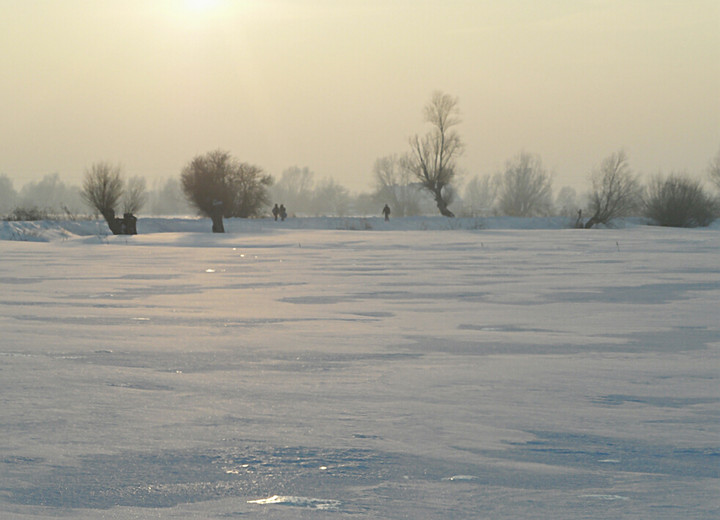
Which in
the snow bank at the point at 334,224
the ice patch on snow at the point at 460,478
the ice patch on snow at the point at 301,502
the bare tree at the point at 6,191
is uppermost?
the bare tree at the point at 6,191

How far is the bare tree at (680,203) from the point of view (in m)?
50.2

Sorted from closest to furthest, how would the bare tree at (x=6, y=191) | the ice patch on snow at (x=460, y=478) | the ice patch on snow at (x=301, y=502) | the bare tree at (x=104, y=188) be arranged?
the ice patch on snow at (x=301, y=502) → the ice patch on snow at (x=460, y=478) → the bare tree at (x=104, y=188) → the bare tree at (x=6, y=191)

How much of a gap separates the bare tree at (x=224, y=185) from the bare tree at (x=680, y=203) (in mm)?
25137

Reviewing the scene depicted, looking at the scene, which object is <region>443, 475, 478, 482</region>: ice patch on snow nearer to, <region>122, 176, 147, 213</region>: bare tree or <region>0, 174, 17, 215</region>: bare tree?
<region>122, 176, 147, 213</region>: bare tree

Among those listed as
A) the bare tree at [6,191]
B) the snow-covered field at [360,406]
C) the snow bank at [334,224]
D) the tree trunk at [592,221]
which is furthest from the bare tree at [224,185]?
the bare tree at [6,191]

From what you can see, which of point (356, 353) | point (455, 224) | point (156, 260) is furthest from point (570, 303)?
point (455, 224)

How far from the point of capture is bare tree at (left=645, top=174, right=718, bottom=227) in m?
50.2

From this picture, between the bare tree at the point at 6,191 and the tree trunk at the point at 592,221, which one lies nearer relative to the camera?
the tree trunk at the point at 592,221

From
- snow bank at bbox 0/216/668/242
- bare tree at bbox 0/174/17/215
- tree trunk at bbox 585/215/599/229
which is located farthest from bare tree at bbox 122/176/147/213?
bare tree at bbox 0/174/17/215

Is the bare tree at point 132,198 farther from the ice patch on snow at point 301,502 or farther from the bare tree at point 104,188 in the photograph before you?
the ice patch on snow at point 301,502

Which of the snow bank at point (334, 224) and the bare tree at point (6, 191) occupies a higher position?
the bare tree at point (6, 191)

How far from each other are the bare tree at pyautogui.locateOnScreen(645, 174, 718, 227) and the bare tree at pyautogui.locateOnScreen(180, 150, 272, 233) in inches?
990

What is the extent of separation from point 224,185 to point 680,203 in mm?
27934

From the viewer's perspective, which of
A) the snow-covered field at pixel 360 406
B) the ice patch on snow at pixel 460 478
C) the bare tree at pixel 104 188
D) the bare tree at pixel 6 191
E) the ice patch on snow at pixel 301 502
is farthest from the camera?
the bare tree at pixel 6 191
